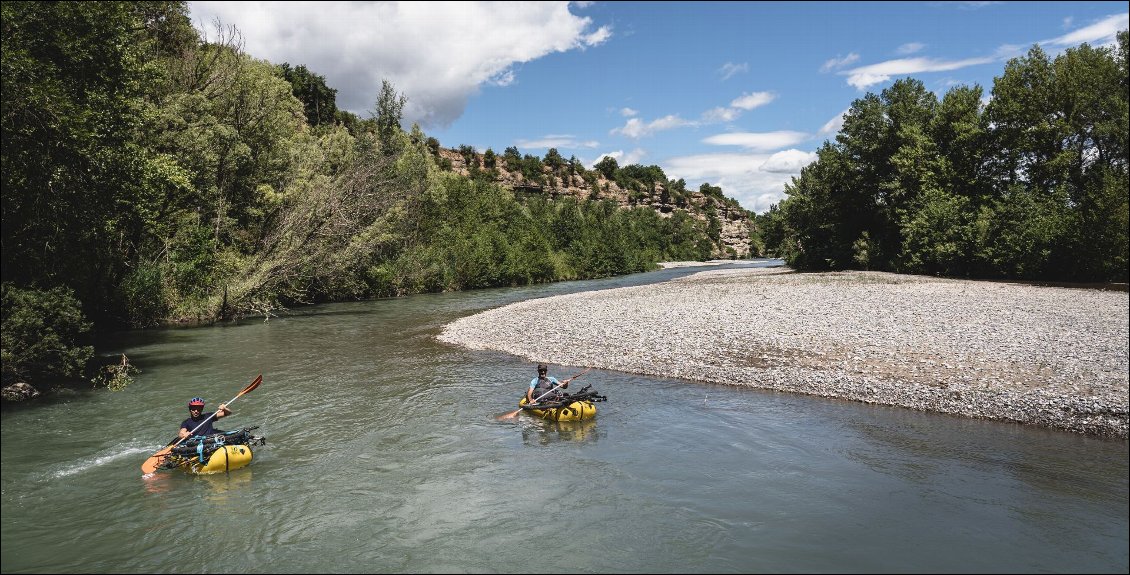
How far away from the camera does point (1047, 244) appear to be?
3325 cm

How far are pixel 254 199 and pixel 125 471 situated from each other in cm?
3043

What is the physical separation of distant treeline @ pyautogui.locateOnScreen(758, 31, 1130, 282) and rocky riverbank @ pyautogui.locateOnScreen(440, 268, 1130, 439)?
546 cm

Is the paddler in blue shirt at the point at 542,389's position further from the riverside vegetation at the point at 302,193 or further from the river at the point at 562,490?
the riverside vegetation at the point at 302,193

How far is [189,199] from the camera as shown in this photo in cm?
3356

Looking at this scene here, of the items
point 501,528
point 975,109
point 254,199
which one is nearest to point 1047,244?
point 975,109

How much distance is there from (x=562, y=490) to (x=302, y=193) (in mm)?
35367

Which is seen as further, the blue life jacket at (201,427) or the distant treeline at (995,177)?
the distant treeline at (995,177)

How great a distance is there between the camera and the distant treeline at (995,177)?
3262 centimetres

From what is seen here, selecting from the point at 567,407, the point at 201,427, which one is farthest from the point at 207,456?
the point at 567,407

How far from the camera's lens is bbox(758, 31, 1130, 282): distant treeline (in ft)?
107

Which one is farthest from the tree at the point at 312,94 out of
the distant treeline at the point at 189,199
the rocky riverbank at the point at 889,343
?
the rocky riverbank at the point at 889,343

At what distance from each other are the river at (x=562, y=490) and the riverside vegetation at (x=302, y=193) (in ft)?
18.9

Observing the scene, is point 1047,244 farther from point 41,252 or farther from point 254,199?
point 254,199

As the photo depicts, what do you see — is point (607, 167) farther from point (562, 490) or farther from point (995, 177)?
point (562, 490)
